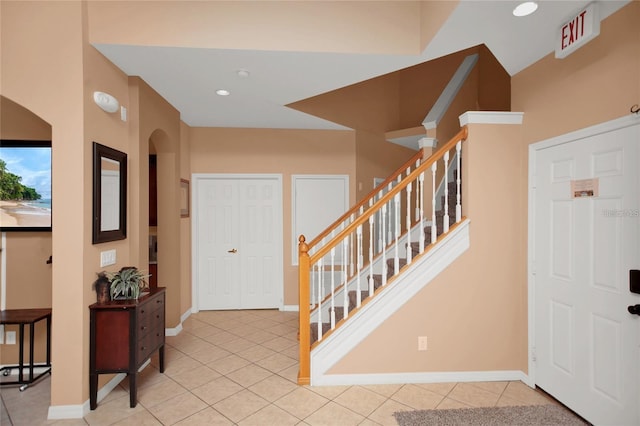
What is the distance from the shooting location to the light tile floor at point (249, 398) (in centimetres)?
235

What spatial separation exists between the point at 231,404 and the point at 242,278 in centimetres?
247

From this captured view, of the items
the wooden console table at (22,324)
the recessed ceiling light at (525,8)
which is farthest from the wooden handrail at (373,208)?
the wooden console table at (22,324)

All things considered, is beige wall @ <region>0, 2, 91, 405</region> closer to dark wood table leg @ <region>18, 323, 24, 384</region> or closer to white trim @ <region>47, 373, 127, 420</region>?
white trim @ <region>47, 373, 127, 420</region>

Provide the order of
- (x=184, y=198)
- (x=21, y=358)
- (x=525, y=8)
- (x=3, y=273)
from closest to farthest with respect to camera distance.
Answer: (x=525, y=8) → (x=21, y=358) → (x=3, y=273) → (x=184, y=198)

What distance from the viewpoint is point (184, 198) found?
4.55m

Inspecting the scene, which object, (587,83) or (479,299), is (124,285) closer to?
(479,299)

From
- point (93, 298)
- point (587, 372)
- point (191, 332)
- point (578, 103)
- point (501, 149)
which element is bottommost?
point (191, 332)

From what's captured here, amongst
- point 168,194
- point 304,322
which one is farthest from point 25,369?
point 304,322

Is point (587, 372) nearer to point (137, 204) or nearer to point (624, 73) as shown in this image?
point (624, 73)

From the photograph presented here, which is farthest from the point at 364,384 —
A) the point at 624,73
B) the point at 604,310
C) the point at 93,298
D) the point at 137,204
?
the point at 624,73

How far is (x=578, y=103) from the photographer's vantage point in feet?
7.38

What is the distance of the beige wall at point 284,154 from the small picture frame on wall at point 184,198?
33 centimetres

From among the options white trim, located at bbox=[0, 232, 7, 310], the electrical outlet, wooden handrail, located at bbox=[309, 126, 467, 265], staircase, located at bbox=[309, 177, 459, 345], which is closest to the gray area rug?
the electrical outlet

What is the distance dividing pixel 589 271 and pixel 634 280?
0.33 meters
